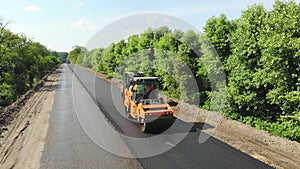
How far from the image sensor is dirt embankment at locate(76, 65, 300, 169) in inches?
413

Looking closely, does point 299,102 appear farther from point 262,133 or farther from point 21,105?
point 21,105

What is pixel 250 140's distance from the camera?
42.2 feet

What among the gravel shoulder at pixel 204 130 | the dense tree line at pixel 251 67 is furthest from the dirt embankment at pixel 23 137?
the dense tree line at pixel 251 67

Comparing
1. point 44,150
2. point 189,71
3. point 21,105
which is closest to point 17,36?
point 21,105

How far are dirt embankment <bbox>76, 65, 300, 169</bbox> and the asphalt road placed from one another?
0.63m

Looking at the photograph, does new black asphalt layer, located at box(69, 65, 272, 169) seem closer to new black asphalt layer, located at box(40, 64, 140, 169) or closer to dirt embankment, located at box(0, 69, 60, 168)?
new black asphalt layer, located at box(40, 64, 140, 169)

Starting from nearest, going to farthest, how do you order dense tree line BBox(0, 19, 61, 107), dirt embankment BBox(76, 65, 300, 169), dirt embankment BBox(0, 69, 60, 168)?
dirt embankment BBox(76, 65, 300, 169)
dirt embankment BBox(0, 69, 60, 168)
dense tree line BBox(0, 19, 61, 107)

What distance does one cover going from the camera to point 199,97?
859 inches

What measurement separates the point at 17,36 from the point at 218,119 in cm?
4507

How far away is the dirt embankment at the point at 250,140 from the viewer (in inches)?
413

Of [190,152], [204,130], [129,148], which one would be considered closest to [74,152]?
[129,148]

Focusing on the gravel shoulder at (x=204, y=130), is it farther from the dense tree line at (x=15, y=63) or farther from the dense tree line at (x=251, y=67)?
the dense tree line at (x=15, y=63)

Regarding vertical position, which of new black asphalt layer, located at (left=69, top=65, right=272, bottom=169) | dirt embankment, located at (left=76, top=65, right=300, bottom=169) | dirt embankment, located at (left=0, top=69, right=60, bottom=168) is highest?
dirt embankment, located at (left=76, top=65, right=300, bottom=169)

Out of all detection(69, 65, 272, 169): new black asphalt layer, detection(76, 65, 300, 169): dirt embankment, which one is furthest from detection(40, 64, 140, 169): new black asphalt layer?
detection(76, 65, 300, 169): dirt embankment
